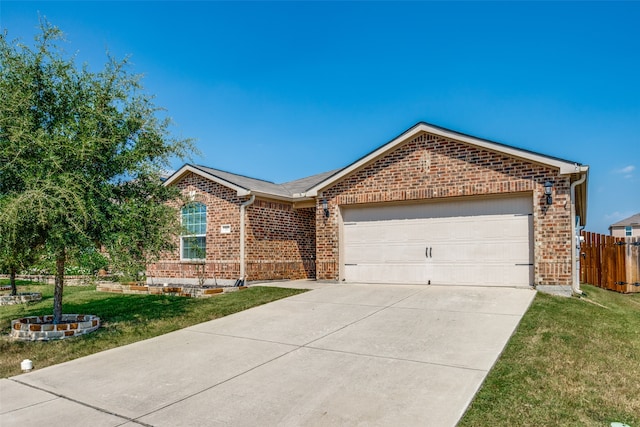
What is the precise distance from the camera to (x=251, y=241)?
41.0 feet

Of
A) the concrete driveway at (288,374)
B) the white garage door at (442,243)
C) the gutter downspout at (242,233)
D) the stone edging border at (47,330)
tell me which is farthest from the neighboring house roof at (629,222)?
the stone edging border at (47,330)

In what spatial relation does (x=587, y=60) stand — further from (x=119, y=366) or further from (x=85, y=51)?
(x=119, y=366)

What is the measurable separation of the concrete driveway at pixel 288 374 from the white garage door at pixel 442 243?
2.28 m

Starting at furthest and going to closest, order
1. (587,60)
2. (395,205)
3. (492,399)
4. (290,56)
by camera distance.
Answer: (290,56), (587,60), (395,205), (492,399)

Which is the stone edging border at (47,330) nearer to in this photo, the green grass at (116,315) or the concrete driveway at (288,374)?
the green grass at (116,315)

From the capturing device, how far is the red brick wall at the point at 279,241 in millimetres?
12594

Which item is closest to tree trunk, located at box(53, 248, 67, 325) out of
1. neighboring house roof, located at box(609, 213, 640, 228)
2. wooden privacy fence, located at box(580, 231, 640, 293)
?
wooden privacy fence, located at box(580, 231, 640, 293)

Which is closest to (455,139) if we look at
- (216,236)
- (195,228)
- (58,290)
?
(216,236)

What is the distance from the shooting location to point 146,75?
7680 mm

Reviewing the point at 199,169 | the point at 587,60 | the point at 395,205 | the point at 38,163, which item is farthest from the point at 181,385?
the point at 587,60

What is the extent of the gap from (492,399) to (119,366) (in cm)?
458

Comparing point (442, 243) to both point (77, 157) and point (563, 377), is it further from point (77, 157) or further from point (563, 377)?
point (77, 157)

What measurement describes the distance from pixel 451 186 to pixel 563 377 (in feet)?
21.5

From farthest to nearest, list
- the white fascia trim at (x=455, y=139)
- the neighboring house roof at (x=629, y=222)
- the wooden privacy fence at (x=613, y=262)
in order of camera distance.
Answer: the neighboring house roof at (x=629, y=222) < the wooden privacy fence at (x=613, y=262) < the white fascia trim at (x=455, y=139)
